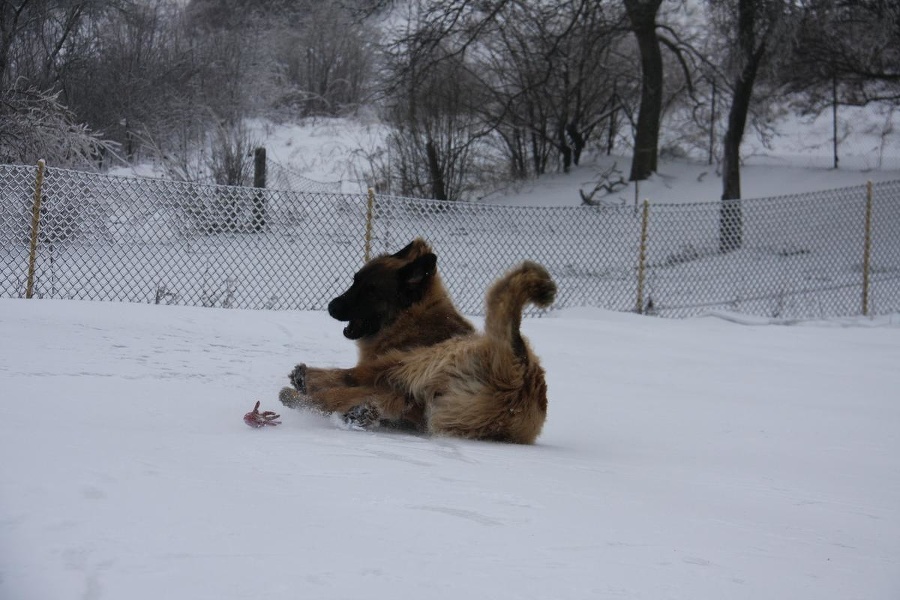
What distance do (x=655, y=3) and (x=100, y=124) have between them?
1245 centimetres

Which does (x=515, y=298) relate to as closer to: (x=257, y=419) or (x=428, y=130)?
(x=257, y=419)

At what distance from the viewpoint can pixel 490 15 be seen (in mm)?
17375

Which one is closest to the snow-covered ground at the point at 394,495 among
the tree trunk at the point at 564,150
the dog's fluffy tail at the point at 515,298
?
the dog's fluffy tail at the point at 515,298

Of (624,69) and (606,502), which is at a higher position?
(624,69)

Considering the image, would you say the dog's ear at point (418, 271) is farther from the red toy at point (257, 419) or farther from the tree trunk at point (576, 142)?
the tree trunk at point (576, 142)

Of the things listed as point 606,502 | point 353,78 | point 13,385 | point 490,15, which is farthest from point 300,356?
point 353,78

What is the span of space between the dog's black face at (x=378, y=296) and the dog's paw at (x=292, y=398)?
538mm

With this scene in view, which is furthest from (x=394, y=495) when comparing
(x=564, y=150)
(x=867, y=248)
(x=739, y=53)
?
(x=564, y=150)

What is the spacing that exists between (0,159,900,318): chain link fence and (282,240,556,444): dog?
4938mm

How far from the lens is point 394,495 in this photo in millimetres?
2451

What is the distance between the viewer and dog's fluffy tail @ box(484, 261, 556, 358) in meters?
3.55

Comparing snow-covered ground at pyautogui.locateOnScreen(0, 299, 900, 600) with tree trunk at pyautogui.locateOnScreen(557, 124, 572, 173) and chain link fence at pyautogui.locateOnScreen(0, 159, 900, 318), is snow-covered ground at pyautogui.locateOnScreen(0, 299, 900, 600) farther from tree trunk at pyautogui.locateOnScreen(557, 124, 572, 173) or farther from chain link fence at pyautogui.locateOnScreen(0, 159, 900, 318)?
tree trunk at pyautogui.locateOnScreen(557, 124, 572, 173)

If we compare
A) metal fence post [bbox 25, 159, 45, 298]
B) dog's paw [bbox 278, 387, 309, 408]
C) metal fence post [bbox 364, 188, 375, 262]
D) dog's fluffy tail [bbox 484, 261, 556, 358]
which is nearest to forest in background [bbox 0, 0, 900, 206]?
metal fence post [bbox 25, 159, 45, 298]

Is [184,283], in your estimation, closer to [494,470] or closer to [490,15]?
[494,470]
